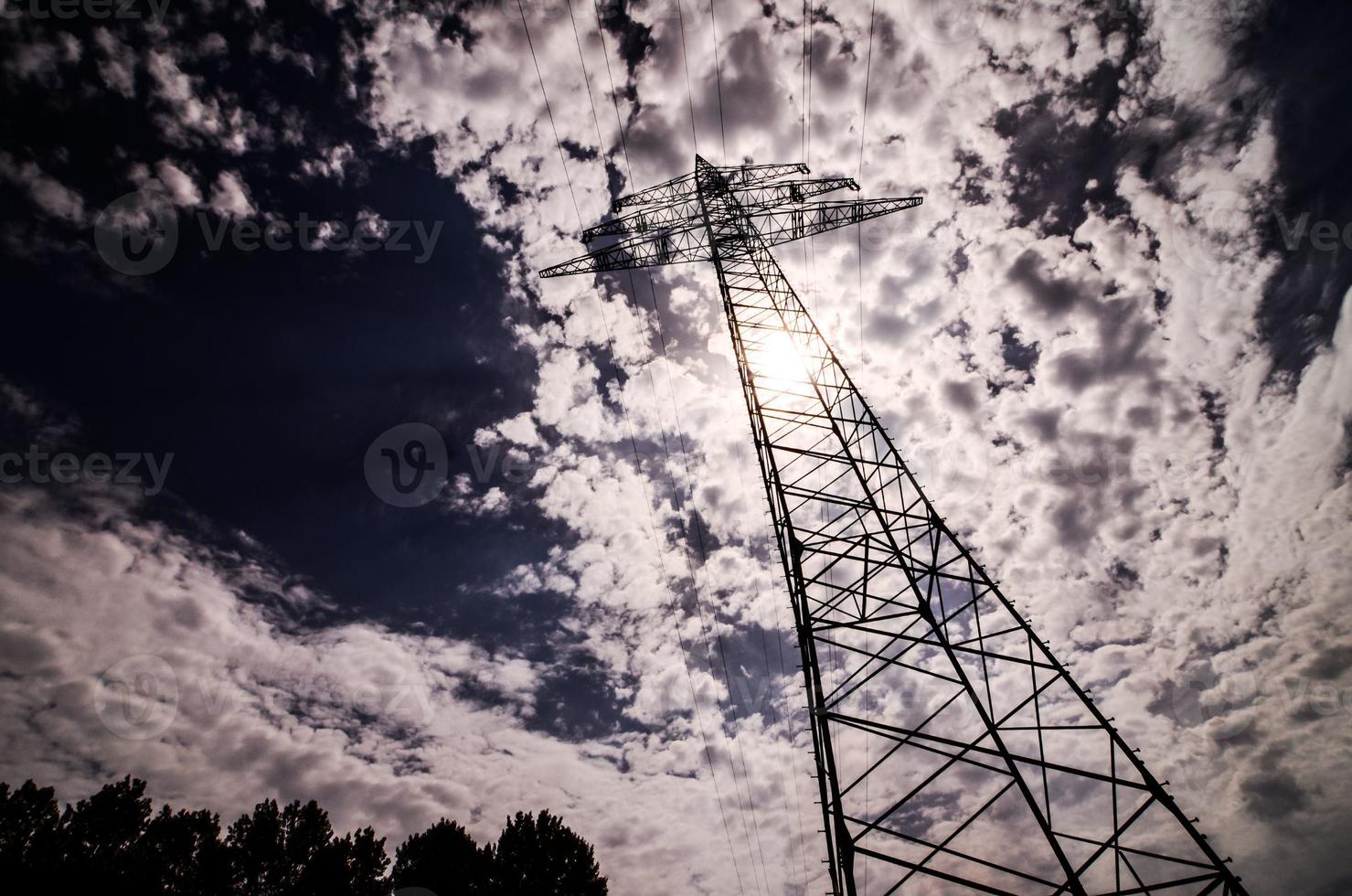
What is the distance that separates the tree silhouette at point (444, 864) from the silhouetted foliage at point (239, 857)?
0.04 meters

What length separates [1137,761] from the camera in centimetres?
671

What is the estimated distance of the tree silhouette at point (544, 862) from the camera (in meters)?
24.2

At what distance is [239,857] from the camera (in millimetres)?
21156

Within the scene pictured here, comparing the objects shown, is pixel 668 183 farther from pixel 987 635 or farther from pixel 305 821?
pixel 305 821

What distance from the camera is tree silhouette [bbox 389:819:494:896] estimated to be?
22953 mm

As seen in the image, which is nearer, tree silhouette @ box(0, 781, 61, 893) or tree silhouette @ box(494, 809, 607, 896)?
tree silhouette @ box(0, 781, 61, 893)

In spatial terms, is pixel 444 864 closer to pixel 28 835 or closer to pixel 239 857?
pixel 239 857

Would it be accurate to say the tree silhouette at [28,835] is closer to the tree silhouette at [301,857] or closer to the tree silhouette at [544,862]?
the tree silhouette at [301,857]

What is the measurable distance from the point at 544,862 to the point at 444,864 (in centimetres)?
447

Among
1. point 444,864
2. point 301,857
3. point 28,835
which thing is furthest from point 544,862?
point 28,835

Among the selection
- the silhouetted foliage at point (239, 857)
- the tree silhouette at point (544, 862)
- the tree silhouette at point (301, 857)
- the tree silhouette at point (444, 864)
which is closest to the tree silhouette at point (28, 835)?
the silhouetted foliage at point (239, 857)

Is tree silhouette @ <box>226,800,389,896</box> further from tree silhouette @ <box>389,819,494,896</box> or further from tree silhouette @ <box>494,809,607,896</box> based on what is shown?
tree silhouette @ <box>494,809,607,896</box>

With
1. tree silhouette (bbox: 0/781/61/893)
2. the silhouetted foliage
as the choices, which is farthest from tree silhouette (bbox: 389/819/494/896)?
tree silhouette (bbox: 0/781/61/893)

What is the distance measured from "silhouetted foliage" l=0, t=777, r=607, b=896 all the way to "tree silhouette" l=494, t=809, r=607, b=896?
4 centimetres
